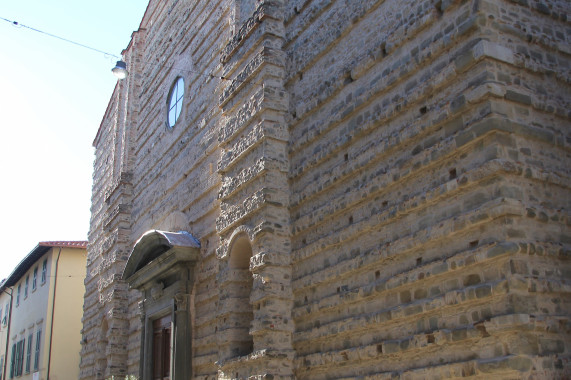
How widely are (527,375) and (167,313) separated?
7278mm

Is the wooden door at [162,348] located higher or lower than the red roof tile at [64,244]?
lower

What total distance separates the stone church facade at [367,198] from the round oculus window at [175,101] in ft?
2.11

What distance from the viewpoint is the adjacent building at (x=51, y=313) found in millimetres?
20359

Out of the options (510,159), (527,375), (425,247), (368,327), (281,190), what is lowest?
(527,375)

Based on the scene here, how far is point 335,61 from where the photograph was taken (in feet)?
23.5

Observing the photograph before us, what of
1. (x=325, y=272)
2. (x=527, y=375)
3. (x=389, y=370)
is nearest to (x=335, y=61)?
(x=325, y=272)

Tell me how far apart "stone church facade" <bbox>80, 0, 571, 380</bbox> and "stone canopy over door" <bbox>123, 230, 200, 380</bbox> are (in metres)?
0.04

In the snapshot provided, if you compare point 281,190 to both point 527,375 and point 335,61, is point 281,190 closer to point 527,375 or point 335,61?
point 335,61

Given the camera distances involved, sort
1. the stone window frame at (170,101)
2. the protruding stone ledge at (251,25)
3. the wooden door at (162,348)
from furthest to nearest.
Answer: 1. the stone window frame at (170,101)
2. the wooden door at (162,348)
3. the protruding stone ledge at (251,25)

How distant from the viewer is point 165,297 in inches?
410

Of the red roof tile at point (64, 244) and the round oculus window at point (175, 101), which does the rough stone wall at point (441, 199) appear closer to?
the round oculus window at point (175, 101)

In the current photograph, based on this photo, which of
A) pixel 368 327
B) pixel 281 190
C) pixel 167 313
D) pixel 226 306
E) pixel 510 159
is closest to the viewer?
pixel 510 159

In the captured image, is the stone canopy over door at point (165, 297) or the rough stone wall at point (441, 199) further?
the stone canopy over door at point (165, 297)

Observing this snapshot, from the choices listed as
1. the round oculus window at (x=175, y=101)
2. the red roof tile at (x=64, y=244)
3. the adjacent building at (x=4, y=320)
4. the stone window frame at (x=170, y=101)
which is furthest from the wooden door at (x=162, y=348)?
the adjacent building at (x=4, y=320)
